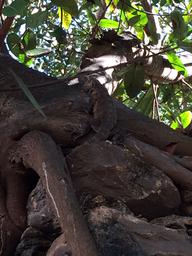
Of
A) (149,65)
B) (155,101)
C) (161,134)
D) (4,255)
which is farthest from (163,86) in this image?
(4,255)

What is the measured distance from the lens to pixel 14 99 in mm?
1576

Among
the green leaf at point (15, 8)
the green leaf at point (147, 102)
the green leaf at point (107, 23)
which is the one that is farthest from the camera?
the green leaf at point (147, 102)

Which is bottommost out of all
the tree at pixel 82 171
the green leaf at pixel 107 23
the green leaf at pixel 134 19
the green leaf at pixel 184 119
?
the green leaf at pixel 184 119

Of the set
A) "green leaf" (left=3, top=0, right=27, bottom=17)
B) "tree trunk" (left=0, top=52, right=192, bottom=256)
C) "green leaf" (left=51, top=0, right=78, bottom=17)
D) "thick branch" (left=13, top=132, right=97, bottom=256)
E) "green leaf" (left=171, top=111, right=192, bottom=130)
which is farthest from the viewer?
"green leaf" (left=171, top=111, right=192, bottom=130)

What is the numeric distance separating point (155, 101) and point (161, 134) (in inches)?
33.9

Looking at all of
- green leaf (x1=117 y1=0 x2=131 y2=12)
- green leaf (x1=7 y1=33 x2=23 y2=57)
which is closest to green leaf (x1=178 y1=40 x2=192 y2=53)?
green leaf (x1=117 y1=0 x2=131 y2=12)

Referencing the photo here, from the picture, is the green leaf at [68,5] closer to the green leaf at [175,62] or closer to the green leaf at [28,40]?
the green leaf at [28,40]

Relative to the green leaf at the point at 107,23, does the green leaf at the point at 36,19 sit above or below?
above

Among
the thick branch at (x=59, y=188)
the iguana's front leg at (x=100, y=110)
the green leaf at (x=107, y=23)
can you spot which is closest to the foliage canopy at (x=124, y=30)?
the green leaf at (x=107, y=23)

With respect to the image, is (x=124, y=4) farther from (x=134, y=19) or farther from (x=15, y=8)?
(x=15, y=8)

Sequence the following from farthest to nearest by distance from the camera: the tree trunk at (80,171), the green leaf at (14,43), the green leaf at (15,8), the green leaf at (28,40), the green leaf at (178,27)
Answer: the green leaf at (28,40)
the green leaf at (14,43)
the green leaf at (178,27)
the green leaf at (15,8)
the tree trunk at (80,171)

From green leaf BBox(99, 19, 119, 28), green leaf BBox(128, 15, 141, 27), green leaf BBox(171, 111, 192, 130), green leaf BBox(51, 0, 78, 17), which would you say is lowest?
green leaf BBox(171, 111, 192, 130)

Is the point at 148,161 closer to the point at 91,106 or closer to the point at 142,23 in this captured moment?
the point at 91,106

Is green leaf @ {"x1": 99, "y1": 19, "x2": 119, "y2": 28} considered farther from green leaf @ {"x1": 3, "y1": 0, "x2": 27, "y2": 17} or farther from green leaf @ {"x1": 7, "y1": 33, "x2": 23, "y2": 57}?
green leaf @ {"x1": 3, "y1": 0, "x2": 27, "y2": 17}
